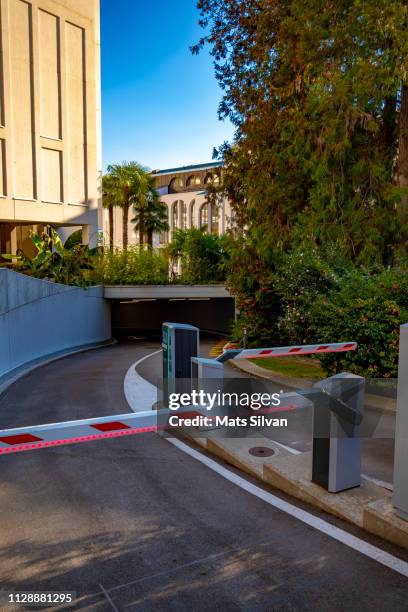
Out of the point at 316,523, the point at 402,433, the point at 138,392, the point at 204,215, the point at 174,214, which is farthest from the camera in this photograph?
the point at 204,215

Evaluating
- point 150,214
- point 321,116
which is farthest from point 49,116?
point 321,116

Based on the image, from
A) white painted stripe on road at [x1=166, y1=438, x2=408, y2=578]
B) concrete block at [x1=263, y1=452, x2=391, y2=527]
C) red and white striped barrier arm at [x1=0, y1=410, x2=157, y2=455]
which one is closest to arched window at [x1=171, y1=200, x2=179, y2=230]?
white painted stripe on road at [x1=166, y1=438, x2=408, y2=578]

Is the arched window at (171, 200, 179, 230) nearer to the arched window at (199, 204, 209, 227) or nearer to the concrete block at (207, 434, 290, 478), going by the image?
the arched window at (199, 204, 209, 227)

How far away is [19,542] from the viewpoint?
4613mm

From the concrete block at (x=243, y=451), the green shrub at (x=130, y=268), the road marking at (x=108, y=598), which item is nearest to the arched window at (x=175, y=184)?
the green shrub at (x=130, y=268)

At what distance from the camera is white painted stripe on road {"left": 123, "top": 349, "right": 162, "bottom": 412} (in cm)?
1002

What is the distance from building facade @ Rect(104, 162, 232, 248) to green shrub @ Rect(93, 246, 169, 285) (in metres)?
22.0

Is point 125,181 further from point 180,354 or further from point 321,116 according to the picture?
point 180,354

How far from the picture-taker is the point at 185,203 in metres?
53.7

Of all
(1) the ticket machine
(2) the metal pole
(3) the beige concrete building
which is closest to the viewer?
(2) the metal pole

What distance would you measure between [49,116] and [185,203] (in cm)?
2623

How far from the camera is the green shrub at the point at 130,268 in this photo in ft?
88.6

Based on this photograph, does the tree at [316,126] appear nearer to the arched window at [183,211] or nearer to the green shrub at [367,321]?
the green shrub at [367,321]

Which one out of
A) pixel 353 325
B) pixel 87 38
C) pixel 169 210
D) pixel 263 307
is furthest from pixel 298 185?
pixel 169 210
